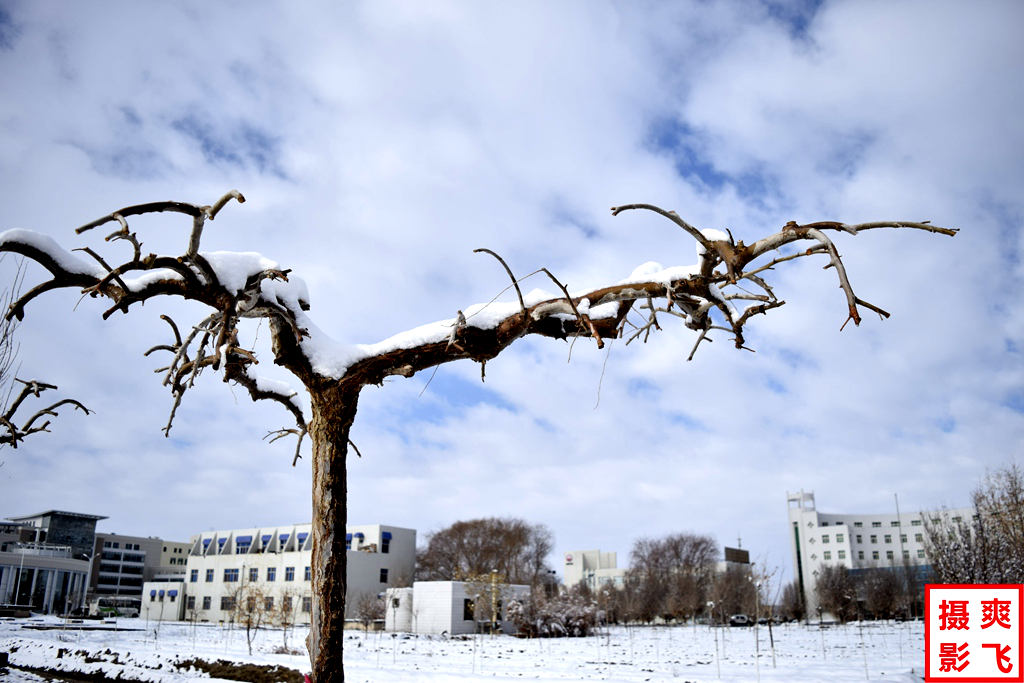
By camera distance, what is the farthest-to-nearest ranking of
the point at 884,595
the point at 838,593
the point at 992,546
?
the point at 838,593
the point at 884,595
the point at 992,546

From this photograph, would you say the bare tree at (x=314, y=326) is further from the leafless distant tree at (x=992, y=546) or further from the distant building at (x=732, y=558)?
the distant building at (x=732, y=558)

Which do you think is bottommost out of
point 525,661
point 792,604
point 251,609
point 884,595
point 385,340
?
point 792,604

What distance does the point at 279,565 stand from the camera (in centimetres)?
6097

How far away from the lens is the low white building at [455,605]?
1662 inches

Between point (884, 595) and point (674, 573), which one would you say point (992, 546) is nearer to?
point (884, 595)

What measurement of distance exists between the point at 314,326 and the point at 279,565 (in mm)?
60013

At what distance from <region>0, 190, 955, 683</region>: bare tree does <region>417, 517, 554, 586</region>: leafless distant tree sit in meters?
63.2

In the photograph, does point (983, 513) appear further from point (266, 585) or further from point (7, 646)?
point (266, 585)

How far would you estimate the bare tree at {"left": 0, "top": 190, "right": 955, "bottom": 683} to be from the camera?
5301 mm

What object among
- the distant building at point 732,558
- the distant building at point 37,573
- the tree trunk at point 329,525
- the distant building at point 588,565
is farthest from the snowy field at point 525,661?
the distant building at point 588,565

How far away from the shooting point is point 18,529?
78.6 metres

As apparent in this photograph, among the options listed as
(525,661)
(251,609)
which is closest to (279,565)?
(251,609)

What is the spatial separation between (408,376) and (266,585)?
60.6 meters

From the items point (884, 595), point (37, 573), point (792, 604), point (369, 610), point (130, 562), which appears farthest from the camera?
point (130, 562)
